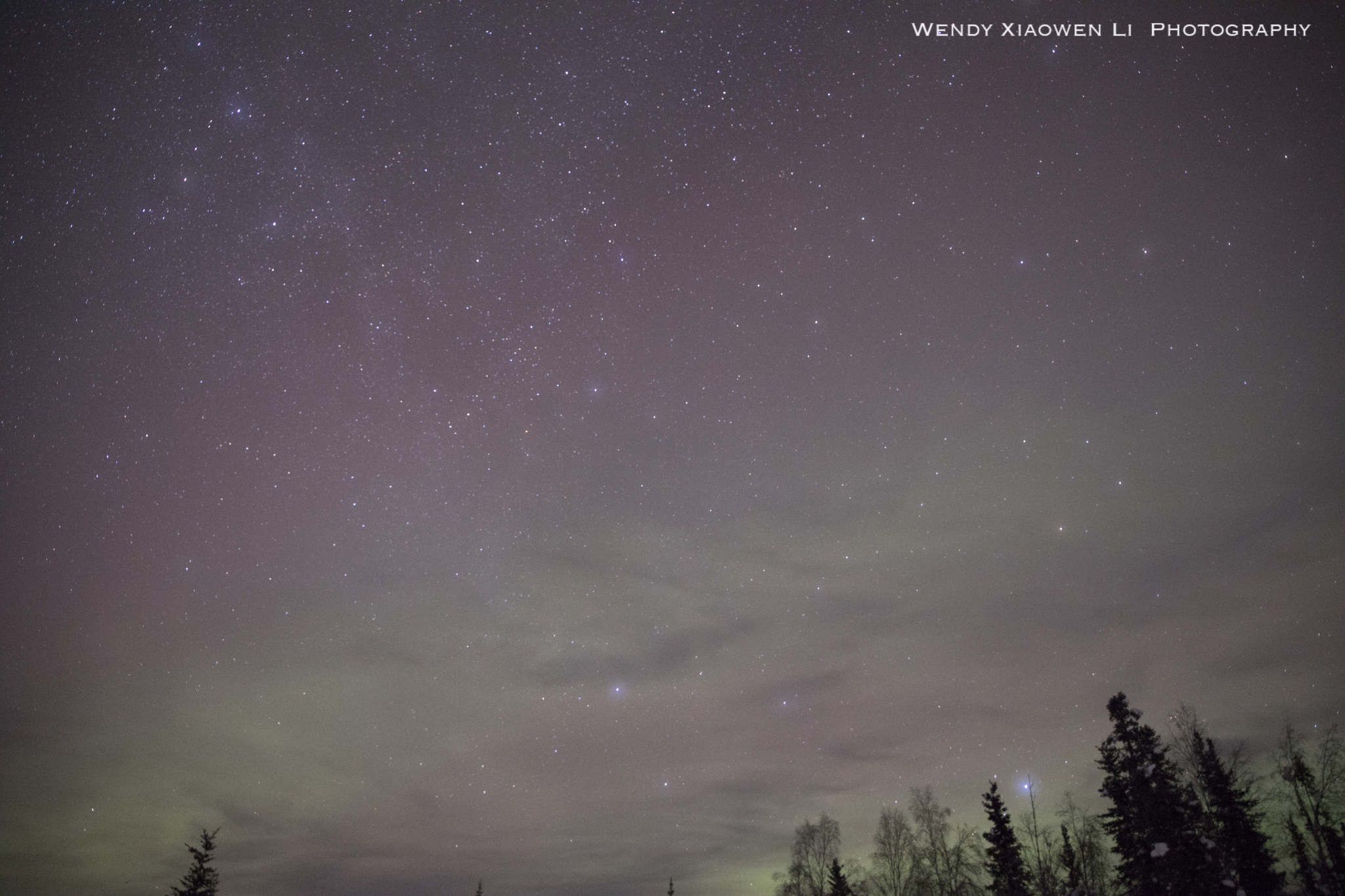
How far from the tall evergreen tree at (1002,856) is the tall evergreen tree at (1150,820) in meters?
6.13

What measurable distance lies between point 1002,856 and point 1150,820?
1328 centimetres

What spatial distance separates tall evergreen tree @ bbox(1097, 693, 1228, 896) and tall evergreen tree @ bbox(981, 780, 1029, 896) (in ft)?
20.1

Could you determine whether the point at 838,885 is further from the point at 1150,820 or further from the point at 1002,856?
the point at 1150,820

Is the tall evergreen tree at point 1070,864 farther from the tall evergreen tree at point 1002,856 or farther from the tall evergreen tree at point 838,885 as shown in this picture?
the tall evergreen tree at point 838,885

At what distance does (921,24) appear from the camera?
80.5 feet

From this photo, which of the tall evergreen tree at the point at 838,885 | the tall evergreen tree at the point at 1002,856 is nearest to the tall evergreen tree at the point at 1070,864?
the tall evergreen tree at the point at 1002,856

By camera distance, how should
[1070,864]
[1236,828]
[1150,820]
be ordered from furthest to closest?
[1070,864] < [1236,828] < [1150,820]

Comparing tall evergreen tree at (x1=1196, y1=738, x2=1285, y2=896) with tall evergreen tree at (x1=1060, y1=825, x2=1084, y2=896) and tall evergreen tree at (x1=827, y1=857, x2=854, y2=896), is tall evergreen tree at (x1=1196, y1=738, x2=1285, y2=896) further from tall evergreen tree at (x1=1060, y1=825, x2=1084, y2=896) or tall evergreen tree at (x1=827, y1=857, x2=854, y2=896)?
tall evergreen tree at (x1=827, y1=857, x2=854, y2=896)

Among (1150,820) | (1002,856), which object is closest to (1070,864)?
(1002,856)

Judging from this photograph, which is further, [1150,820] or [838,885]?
[838,885]

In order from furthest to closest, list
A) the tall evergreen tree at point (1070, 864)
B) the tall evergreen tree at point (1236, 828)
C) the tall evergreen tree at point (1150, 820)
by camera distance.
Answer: the tall evergreen tree at point (1070, 864), the tall evergreen tree at point (1236, 828), the tall evergreen tree at point (1150, 820)

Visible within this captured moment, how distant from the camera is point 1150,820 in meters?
28.9

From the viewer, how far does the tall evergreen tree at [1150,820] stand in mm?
27172

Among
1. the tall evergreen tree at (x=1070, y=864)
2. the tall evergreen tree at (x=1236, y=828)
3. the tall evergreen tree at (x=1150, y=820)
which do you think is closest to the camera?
the tall evergreen tree at (x=1150, y=820)
